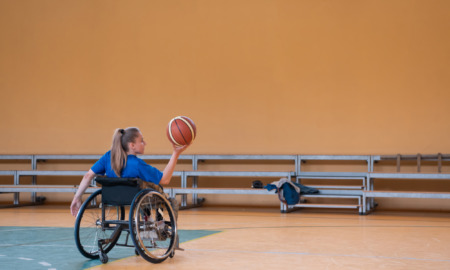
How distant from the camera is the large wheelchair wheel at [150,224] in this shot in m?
3.05

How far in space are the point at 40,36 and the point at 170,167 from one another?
596cm

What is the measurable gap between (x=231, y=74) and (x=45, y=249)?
4500mm

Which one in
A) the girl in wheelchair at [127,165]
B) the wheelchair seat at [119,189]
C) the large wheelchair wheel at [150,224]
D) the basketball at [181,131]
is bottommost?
the large wheelchair wheel at [150,224]

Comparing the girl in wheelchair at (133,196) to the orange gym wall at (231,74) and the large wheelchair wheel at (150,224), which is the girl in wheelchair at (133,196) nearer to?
the large wheelchair wheel at (150,224)

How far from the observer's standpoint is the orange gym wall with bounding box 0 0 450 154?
7195 mm

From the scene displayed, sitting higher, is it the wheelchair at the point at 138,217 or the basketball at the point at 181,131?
the basketball at the point at 181,131

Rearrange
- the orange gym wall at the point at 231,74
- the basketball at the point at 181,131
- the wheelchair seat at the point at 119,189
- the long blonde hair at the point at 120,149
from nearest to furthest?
1. the wheelchair seat at the point at 119,189
2. the long blonde hair at the point at 120,149
3. the basketball at the point at 181,131
4. the orange gym wall at the point at 231,74

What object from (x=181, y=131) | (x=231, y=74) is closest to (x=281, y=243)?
(x=181, y=131)

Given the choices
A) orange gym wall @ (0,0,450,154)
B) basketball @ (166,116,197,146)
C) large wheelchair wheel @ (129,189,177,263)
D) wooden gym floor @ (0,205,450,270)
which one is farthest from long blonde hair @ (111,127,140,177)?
orange gym wall @ (0,0,450,154)

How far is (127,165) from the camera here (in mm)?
3277

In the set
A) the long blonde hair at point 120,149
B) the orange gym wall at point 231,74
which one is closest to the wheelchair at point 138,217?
the long blonde hair at point 120,149

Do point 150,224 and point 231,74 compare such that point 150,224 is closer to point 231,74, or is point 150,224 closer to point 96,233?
point 96,233

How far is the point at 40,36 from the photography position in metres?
8.49

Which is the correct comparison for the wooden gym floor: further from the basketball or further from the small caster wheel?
the basketball
